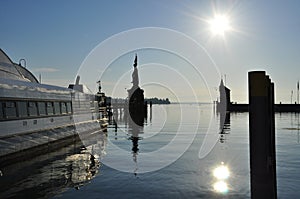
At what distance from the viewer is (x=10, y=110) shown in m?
18.0

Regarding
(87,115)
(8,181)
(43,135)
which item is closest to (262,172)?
(8,181)

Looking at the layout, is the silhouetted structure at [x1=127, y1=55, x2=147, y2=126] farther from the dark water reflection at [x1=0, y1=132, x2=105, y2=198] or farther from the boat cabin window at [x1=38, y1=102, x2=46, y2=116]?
the dark water reflection at [x1=0, y1=132, x2=105, y2=198]

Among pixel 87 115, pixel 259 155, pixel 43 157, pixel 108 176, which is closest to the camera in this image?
pixel 259 155

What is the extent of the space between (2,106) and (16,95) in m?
1.84

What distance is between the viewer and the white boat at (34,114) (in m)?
17.5

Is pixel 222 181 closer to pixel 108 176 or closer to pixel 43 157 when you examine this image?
pixel 108 176

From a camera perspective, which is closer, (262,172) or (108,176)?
(262,172)

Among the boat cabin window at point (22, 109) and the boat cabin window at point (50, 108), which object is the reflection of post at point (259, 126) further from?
the boat cabin window at point (50, 108)

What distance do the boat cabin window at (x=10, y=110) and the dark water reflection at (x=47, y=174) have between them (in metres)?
2.56

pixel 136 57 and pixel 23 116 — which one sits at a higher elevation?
pixel 136 57

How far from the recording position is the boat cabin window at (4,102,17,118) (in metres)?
17.6

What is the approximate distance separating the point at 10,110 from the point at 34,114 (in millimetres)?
3076

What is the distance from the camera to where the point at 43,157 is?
1862cm

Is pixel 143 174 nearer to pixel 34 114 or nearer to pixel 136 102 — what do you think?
pixel 34 114
